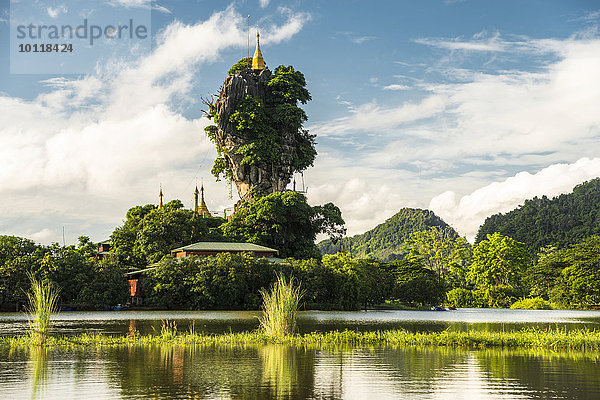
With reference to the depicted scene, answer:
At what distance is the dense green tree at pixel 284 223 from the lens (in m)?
71.7

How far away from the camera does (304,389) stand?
1373 cm

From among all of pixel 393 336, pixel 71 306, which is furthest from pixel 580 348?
pixel 71 306

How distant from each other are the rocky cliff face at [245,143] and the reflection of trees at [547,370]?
2423 inches

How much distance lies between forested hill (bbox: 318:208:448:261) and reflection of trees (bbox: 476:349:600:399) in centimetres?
13795

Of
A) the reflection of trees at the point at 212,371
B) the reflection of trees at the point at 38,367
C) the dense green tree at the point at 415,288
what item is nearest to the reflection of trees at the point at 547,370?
the reflection of trees at the point at 212,371

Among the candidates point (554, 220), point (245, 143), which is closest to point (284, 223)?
point (245, 143)

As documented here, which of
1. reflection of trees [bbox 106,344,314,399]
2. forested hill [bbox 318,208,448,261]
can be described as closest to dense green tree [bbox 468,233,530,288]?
reflection of trees [bbox 106,344,314,399]

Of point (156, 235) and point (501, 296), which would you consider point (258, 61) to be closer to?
point (156, 235)

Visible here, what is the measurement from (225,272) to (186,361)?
4011cm

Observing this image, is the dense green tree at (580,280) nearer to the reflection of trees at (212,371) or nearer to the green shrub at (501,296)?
the green shrub at (501,296)

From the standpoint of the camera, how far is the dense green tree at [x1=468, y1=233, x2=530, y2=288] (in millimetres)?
81250

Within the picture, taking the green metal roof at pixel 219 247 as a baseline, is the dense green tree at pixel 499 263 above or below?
below

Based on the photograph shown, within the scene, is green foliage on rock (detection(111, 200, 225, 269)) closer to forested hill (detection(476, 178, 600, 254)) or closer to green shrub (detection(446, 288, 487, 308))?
green shrub (detection(446, 288, 487, 308))

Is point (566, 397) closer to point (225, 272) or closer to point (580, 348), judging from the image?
point (580, 348)
